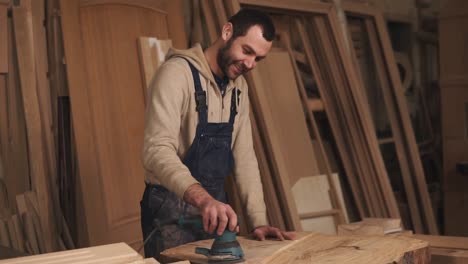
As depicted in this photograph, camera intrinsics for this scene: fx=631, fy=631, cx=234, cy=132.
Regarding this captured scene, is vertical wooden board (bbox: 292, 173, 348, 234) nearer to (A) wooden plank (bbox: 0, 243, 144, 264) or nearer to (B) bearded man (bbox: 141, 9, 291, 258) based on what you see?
(B) bearded man (bbox: 141, 9, 291, 258)

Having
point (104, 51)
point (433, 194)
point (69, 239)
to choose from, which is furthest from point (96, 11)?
point (433, 194)

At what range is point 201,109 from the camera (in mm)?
2727

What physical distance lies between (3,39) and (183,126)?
1450 mm

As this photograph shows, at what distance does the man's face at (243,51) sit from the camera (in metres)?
2.74

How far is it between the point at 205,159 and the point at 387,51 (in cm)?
310

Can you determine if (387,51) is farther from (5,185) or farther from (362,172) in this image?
(5,185)

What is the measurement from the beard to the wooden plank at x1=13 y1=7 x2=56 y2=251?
1.32 metres

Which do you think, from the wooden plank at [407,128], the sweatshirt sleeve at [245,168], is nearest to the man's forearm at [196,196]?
the sweatshirt sleeve at [245,168]

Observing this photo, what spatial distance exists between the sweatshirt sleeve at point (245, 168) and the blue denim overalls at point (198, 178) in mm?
100

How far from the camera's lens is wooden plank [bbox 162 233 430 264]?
2.17 meters

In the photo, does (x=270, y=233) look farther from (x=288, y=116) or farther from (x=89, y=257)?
(x=288, y=116)

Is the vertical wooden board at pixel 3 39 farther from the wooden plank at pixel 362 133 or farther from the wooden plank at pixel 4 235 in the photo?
the wooden plank at pixel 362 133

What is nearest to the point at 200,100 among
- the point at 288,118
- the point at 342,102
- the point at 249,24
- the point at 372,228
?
the point at 249,24

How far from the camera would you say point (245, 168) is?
2982 mm
